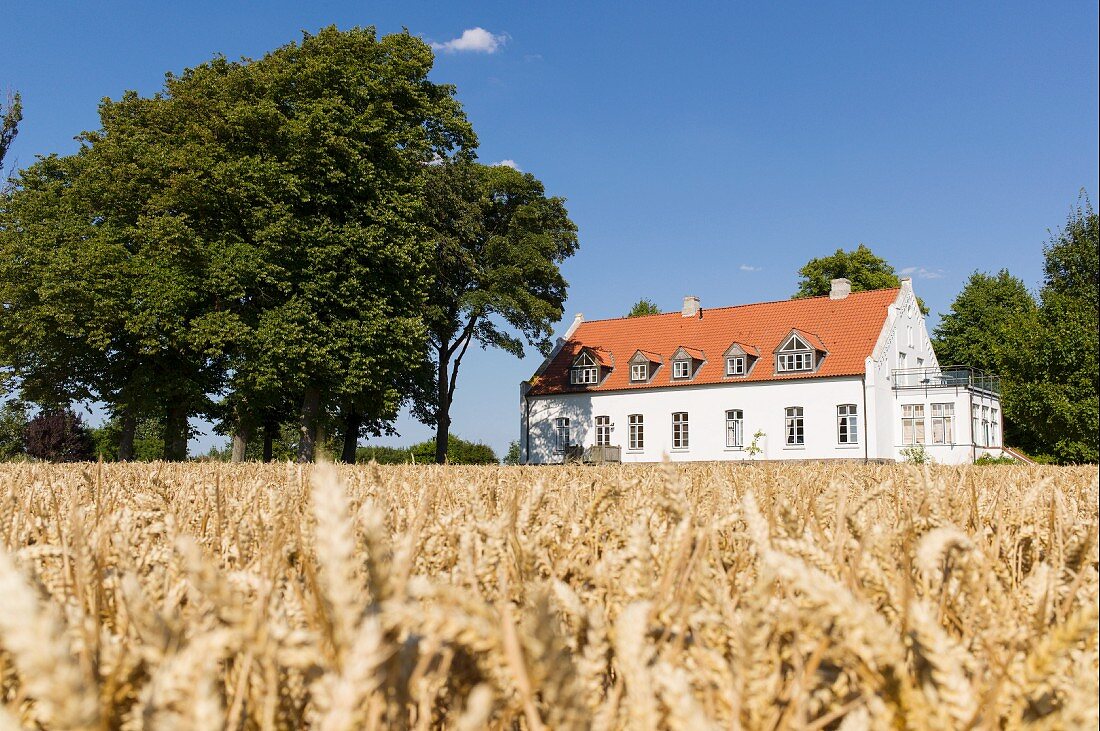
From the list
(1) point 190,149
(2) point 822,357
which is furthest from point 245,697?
(2) point 822,357

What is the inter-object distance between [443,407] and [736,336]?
725 inches

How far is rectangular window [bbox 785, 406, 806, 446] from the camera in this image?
140 ft

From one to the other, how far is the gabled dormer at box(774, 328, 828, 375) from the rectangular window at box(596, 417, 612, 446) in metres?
10.5

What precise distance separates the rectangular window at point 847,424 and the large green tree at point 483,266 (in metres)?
15.4

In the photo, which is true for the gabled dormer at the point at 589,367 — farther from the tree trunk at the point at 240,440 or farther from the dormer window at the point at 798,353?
the tree trunk at the point at 240,440

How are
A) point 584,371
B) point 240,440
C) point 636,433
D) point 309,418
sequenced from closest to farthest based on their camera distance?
point 309,418 < point 240,440 < point 636,433 < point 584,371

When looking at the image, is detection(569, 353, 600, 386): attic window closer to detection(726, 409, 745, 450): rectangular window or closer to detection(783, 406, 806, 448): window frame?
detection(726, 409, 745, 450): rectangular window

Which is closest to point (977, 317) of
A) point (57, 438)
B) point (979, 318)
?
point (979, 318)

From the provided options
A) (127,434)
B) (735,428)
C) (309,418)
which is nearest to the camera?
(309,418)

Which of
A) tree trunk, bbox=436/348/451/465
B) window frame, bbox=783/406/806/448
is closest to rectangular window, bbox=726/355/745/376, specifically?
window frame, bbox=783/406/806/448

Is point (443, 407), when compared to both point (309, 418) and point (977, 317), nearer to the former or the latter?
point (309, 418)

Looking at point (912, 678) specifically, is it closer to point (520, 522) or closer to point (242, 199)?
point (520, 522)

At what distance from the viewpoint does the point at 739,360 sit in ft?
149

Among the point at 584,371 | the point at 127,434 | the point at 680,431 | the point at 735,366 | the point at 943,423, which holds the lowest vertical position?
the point at 127,434
